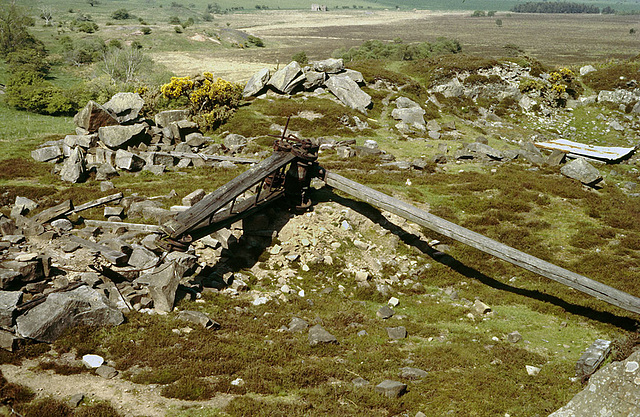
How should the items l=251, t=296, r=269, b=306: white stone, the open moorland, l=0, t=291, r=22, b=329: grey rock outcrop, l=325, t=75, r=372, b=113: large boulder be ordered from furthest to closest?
l=325, t=75, r=372, b=113: large boulder
l=251, t=296, r=269, b=306: white stone
l=0, t=291, r=22, b=329: grey rock outcrop
the open moorland

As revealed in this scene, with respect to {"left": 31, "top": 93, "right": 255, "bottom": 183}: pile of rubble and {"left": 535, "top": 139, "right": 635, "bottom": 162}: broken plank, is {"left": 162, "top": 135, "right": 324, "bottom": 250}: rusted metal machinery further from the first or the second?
{"left": 535, "top": 139, "right": 635, "bottom": 162}: broken plank

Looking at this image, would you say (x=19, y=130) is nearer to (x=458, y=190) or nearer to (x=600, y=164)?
(x=458, y=190)

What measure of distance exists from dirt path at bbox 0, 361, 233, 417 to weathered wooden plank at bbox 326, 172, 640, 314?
7.85 m

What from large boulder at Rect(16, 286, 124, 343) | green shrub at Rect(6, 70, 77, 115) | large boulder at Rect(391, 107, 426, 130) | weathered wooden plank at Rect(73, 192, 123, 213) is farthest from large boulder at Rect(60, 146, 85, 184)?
large boulder at Rect(391, 107, 426, 130)

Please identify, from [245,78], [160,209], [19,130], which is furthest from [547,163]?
[245,78]

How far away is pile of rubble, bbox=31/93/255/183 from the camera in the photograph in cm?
2156

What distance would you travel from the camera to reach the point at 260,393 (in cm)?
787

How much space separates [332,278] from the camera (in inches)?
525

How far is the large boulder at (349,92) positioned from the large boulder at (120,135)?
56.0 feet

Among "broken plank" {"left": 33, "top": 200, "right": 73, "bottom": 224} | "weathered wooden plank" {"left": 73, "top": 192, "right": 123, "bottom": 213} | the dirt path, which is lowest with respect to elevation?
the dirt path

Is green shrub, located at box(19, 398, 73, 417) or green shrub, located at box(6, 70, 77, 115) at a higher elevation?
green shrub, located at box(6, 70, 77, 115)

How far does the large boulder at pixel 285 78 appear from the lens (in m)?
35.3

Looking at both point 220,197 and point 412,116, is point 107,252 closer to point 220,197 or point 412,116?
point 220,197

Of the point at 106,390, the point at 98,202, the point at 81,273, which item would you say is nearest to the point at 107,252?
the point at 81,273
